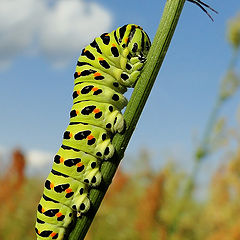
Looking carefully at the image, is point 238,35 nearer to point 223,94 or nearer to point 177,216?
point 223,94

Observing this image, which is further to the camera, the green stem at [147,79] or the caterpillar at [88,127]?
the caterpillar at [88,127]

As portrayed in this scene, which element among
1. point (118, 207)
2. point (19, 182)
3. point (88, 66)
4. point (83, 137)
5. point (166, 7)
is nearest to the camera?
point (166, 7)

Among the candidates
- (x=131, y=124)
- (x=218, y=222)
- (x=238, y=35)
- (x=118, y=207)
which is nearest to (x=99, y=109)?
(x=131, y=124)

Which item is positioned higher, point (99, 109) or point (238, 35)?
point (238, 35)

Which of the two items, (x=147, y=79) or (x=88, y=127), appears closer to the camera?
(x=147, y=79)

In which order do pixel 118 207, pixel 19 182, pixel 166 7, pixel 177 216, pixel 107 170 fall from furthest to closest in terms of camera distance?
pixel 118 207 < pixel 19 182 < pixel 177 216 < pixel 107 170 < pixel 166 7

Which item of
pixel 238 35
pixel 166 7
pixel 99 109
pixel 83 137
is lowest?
pixel 83 137

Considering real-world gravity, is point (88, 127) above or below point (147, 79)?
below

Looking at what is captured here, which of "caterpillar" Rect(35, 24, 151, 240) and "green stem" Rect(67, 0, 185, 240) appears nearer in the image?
"green stem" Rect(67, 0, 185, 240)
